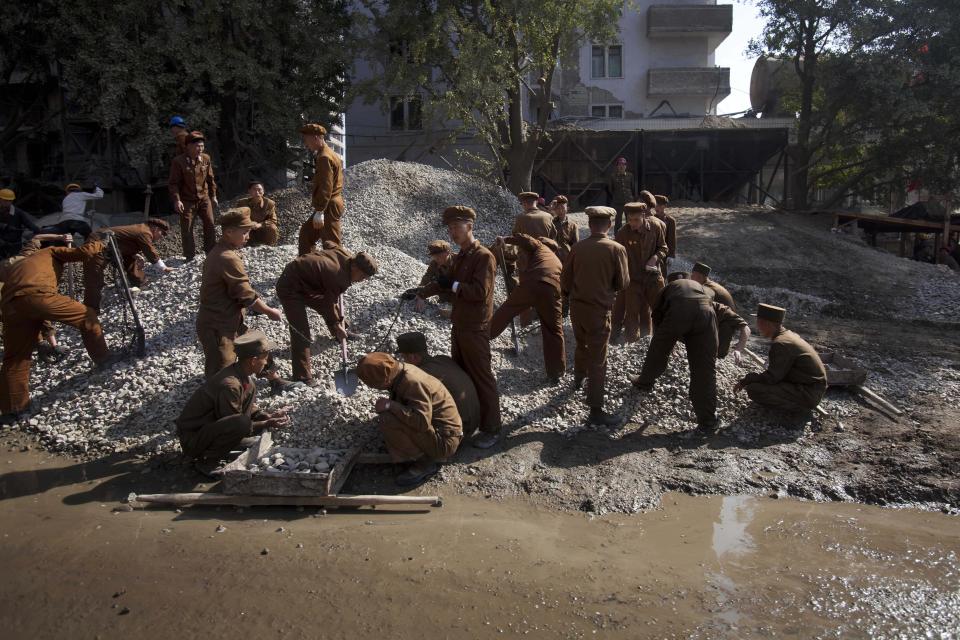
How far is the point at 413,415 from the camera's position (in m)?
4.93

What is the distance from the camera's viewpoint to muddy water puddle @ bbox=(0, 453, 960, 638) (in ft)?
11.8

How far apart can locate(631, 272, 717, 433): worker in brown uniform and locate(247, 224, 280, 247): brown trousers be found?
574 cm

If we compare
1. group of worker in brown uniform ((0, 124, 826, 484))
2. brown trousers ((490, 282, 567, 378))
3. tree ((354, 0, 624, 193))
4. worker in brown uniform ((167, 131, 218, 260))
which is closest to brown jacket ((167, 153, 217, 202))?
worker in brown uniform ((167, 131, 218, 260))

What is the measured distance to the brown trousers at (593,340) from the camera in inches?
244

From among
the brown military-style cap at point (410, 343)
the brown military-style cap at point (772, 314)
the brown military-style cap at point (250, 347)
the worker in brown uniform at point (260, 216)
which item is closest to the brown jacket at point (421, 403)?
the brown military-style cap at point (410, 343)

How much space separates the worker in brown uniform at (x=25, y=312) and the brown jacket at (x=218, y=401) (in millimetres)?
1993

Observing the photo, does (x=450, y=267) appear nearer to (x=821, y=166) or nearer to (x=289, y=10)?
(x=289, y=10)

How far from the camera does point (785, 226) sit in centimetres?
1684

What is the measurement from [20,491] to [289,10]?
505 inches

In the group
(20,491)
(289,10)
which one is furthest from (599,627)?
(289,10)

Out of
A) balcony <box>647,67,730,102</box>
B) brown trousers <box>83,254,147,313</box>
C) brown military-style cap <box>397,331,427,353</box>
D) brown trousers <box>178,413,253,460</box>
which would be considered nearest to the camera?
brown trousers <box>178,413,253,460</box>

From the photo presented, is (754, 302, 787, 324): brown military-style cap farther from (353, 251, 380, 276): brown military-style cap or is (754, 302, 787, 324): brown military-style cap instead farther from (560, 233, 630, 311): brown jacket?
(353, 251, 380, 276): brown military-style cap

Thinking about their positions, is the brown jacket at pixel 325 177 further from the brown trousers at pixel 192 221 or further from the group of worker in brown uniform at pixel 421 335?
the brown trousers at pixel 192 221

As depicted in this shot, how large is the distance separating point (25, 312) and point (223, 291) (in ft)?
6.17
